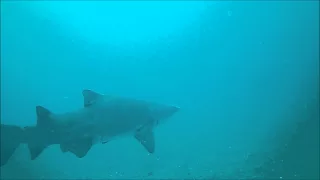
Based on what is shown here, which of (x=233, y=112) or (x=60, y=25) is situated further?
(x=60, y=25)

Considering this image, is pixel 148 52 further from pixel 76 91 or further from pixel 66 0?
pixel 66 0

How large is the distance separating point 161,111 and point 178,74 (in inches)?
4073

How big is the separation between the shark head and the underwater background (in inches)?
381

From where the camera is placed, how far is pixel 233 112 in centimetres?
6362

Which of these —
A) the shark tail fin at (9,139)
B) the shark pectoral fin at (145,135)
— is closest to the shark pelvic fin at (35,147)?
the shark tail fin at (9,139)

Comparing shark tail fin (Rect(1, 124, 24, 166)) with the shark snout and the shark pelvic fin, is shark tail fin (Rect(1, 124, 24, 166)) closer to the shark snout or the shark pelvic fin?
the shark pelvic fin

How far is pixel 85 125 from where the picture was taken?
7.02 meters

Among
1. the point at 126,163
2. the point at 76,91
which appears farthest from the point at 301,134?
the point at 76,91

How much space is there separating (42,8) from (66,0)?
195 inches

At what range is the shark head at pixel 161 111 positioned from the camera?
736 cm

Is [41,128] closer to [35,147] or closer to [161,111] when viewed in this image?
[35,147]

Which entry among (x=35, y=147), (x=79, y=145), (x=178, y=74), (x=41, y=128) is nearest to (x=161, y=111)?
(x=79, y=145)

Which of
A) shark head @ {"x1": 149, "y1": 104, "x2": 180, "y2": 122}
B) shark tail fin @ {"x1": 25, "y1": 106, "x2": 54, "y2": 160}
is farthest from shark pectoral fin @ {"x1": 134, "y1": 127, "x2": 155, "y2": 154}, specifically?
shark tail fin @ {"x1": 25, "y1": 106, "x2": 54, "y2": 160}

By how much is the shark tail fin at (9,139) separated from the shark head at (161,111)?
2621 mm
